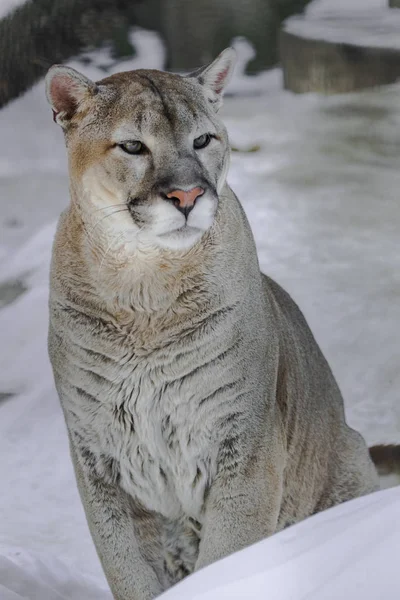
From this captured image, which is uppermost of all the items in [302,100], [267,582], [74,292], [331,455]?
[267,582]

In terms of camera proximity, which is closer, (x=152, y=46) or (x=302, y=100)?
(x=302, y=100)

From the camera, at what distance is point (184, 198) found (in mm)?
2467

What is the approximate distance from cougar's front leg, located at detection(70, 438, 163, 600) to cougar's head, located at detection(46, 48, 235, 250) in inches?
26.3

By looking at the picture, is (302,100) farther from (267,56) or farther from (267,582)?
(267,582)

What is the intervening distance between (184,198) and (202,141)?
9.8 inches

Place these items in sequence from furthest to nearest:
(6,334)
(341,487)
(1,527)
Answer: (6,334) → (1,527) → (341,487)

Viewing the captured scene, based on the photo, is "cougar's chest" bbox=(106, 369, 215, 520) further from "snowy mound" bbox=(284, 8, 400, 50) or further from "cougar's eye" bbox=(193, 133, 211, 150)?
"snowy mound" bbox=(284, 8, 400, 50)

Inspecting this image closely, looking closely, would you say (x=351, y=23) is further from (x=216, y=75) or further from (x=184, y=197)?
(x=184, y=197)

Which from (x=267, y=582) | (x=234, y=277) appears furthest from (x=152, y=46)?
(x=267, y=582)

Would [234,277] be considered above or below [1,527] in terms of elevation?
above

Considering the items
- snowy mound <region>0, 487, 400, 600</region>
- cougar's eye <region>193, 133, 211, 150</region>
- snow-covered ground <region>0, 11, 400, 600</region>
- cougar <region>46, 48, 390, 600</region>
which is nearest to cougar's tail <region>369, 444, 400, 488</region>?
snow-covered ground <region>0, 11, 400, 600</region>

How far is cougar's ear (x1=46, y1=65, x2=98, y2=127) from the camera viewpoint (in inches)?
103

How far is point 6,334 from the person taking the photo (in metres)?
5.00

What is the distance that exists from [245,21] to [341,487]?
6176 mm
